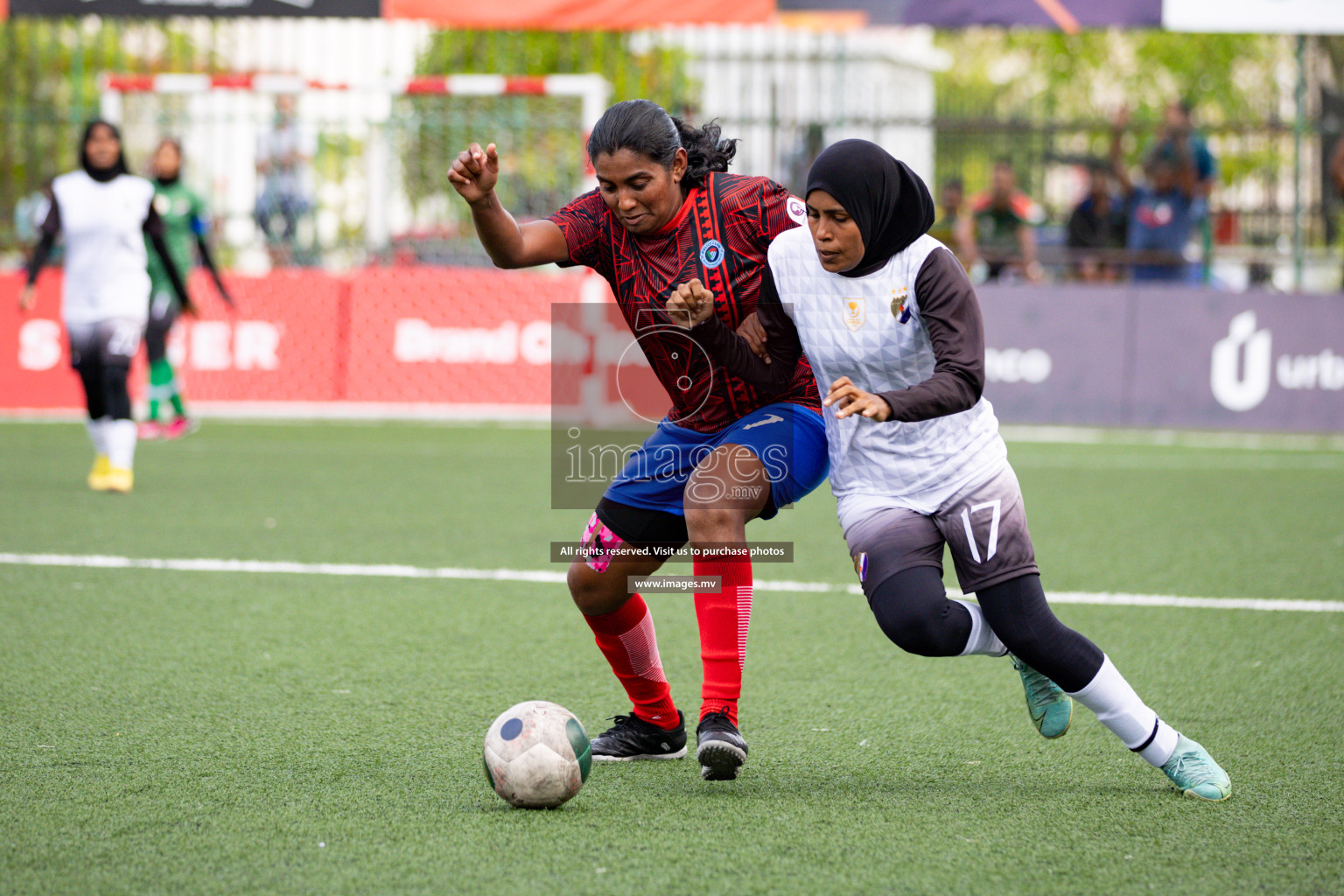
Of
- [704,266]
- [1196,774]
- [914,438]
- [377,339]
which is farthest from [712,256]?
[377,339]

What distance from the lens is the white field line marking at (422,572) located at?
6.16 metres

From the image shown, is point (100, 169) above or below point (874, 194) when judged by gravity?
above

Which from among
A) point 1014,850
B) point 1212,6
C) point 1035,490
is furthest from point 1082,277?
point 1014,850

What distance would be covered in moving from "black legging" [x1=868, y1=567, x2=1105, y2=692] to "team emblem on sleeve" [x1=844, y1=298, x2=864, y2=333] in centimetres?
61

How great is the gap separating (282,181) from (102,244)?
6.20 m

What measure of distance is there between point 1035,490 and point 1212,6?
19.6ft

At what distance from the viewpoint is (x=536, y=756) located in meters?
3.48

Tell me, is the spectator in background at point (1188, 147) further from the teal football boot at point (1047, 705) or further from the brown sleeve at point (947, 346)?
the brown sleeve at point (947, 346)

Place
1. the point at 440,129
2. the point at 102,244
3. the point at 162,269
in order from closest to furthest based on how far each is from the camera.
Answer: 1. the point at 102,244
2. the point at 162,269
3. the point at 440,129

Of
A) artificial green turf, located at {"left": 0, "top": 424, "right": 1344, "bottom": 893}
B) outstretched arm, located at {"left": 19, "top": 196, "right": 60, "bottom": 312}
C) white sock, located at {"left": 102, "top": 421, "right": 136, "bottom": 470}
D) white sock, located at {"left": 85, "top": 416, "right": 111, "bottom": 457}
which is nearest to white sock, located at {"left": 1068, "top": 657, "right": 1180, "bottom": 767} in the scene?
artificial green turf, located at {"left": 0, "top": 424, "right": 1344, "bottom": 893}

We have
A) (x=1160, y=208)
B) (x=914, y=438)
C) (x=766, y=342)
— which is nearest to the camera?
(x=914, y=438)

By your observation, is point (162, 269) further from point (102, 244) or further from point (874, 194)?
point (874, 194)

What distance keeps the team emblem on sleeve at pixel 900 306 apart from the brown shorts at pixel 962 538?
1.45ft

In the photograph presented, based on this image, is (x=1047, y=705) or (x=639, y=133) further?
(x=1047, y=705)
